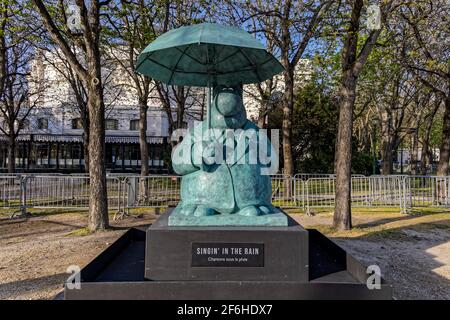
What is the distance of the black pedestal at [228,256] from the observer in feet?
12.6

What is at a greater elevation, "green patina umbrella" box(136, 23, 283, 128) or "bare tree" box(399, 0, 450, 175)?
"bare tree" box(399, 0, 450, 175)

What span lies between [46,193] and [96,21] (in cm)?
785

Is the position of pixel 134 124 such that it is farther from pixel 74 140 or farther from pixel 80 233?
pixel 80 233

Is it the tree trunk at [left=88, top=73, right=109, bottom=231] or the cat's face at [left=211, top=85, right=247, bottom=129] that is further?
the tree trunk at [left=88, top=73, right=109, bottom=231]

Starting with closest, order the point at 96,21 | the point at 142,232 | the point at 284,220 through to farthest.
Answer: the point at 284,220
the point at 142,232
the point at 96,21

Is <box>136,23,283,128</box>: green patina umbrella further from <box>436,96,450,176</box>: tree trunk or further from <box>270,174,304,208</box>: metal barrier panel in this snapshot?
<box>436,96,450,176</box>: tree trunk

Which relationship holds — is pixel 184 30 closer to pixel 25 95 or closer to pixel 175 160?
pixel 175 160

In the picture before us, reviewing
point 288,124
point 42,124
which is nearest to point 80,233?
point 288,124

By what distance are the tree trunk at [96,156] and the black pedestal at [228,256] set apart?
5.72m

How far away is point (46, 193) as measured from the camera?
570 inches

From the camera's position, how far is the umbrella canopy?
13.9ft

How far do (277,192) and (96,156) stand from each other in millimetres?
8610

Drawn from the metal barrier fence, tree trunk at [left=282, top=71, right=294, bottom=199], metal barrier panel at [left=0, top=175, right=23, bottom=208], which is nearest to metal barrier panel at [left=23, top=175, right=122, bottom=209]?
the metal barrier fence
